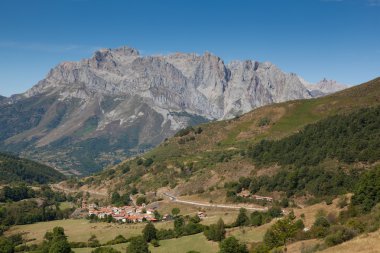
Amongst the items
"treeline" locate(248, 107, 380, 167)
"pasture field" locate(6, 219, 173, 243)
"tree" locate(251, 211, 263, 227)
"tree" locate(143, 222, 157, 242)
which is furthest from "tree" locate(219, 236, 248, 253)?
"treeline" locate(248, 107, 380, 167)

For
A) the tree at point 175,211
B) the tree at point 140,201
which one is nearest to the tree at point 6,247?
the tree at point 175,211

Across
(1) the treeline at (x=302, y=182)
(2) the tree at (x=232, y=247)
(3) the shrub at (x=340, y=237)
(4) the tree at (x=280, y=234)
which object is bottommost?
(2) the tree at (x=232, y=247)

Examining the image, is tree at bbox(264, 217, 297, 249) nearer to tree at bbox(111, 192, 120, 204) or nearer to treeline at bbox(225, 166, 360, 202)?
treeline at bbox(225, 166, 360, 202)

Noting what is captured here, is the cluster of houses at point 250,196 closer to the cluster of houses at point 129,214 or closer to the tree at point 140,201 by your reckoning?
the cluster of houses at point 129,214

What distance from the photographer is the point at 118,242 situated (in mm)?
94188

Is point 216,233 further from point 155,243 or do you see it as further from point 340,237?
point 340,237

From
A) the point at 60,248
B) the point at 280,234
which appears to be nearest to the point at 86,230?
the point at 60,248

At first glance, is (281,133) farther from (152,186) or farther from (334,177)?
(334,177)

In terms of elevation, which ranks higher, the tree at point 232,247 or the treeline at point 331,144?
the treeline at point 331,144

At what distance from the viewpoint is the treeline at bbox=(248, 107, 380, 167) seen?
410 feet

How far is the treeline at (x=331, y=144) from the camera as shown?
125037 millimetres

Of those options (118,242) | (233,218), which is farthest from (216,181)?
(118,242)

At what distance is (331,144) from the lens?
454ft

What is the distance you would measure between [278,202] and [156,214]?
131 feet
